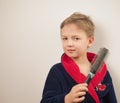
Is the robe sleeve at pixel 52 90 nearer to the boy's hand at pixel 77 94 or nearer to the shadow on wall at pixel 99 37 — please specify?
the boy's hand at pixel 77 94

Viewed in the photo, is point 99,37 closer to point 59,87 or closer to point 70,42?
point 70,42

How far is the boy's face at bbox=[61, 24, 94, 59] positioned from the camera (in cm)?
107

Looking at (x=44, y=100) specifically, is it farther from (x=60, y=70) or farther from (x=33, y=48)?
(x=33, y=48)

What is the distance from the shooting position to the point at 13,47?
1.29 meters

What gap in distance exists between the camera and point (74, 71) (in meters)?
1.09

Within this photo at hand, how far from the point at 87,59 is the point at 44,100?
0.89ft

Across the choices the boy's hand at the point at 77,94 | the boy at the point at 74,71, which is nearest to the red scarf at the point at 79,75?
the boy at the point at 74,71

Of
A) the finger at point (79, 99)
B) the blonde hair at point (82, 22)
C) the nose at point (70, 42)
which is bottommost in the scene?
the finger at point (79, 99)

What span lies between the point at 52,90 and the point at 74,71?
121mm

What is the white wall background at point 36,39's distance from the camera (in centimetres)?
120

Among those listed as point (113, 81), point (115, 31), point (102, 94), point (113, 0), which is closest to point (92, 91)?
point (102, 94)

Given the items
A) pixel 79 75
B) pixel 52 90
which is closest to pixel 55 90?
pixel 52 90

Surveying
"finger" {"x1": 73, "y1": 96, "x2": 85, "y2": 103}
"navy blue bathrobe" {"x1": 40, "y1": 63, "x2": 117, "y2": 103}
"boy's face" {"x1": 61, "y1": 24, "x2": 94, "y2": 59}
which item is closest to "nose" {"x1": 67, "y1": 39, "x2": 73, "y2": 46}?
"boy's face" {"x1": 61, "y1": 24, "x2": 94, "y2": 59}

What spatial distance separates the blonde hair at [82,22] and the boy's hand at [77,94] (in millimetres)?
264
